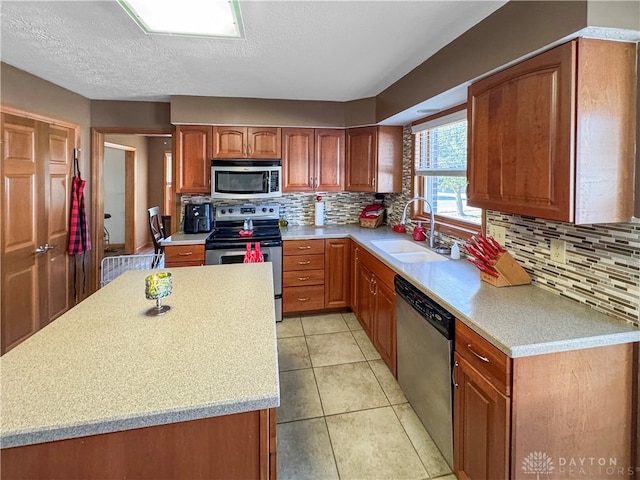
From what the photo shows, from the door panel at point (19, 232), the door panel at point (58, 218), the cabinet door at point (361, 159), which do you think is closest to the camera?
the door panel at point (19, 232)

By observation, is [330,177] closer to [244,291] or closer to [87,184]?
[244,291]

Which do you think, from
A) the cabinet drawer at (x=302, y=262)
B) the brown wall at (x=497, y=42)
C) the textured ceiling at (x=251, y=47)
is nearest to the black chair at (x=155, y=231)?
the textured ceiling at (x=251, y=47)

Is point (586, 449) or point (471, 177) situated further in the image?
point (471, 177)

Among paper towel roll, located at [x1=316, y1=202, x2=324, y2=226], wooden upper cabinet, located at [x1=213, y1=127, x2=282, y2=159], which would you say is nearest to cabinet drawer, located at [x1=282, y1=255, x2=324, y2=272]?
paper towel roll, located at [x1=316, y1=202, x2=324, y2=226]

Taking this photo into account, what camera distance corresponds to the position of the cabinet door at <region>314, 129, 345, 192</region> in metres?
3.82

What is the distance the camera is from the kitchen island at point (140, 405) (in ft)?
2.77

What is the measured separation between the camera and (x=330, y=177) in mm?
3885

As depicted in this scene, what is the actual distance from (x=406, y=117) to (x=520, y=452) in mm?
2694

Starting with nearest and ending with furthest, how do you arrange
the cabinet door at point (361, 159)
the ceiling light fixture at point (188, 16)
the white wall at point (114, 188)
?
1. the ceiling light fixture at point (188, 16)
2. the cabinet door at point (361, 159)
3. the white wall at point (114, 188)

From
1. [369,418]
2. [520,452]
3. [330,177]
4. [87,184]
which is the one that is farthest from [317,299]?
[87,184]

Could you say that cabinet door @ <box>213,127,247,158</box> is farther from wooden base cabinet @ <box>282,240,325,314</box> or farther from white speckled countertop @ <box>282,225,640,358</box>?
white speckled countertop @ <box>282,225,640,358</box>

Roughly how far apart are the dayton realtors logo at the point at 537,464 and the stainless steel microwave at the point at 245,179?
119 inches

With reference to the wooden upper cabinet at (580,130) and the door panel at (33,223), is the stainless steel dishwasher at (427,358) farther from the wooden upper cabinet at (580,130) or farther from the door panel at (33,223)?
the door panel at (33,223)

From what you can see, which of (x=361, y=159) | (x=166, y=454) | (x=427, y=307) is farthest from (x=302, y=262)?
(x=166, y=454)
